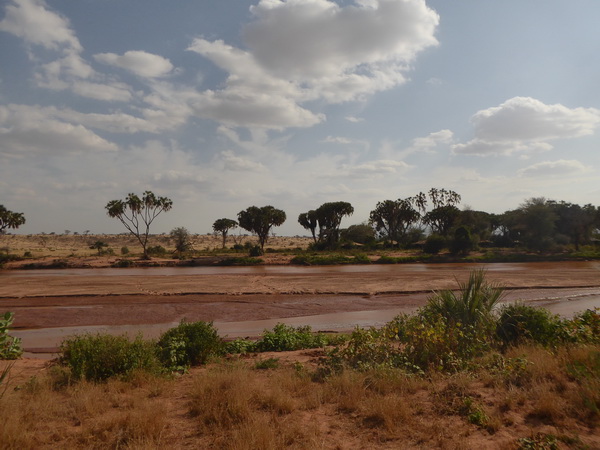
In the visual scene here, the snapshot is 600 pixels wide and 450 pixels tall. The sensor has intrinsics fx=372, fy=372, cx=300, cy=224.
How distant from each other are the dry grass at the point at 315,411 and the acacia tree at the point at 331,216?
57232mm

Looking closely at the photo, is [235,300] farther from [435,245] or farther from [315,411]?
[435,245]

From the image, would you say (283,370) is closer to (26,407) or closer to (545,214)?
(26,407)

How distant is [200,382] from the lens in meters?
6.42

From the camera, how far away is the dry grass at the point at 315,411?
4711 millimetres

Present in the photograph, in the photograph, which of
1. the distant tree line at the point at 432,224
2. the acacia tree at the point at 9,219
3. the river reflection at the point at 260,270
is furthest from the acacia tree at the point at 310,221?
the acacia tree at the point at 9,219

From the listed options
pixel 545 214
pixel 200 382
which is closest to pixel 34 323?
pixel 200 382

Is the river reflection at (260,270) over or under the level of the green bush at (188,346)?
under

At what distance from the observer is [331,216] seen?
64.0m

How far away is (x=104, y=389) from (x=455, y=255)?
4898cm

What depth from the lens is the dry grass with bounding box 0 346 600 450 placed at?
4.71 metres

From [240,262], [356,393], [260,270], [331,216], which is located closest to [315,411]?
[356,393]

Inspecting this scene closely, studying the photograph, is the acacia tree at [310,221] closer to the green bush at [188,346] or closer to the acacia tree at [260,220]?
the acacia tree at [260,220]

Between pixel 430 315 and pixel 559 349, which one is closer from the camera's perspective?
pixel 559 349

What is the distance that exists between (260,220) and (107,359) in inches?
2024
